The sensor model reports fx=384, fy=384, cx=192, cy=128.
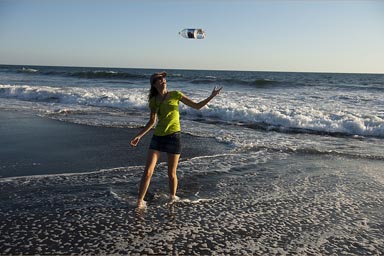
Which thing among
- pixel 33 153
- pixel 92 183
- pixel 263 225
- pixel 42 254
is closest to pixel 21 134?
pixel 33 153

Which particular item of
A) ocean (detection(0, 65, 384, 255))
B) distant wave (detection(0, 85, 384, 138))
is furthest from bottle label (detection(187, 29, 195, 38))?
distant wave (detection(0, 85, 384, 138))

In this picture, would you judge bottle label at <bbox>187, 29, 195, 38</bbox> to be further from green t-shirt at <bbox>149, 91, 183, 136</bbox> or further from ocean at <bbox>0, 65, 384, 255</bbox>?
ocean at <bbox>0, 65, 384, 255</bbox>

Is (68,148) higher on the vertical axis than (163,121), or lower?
lower

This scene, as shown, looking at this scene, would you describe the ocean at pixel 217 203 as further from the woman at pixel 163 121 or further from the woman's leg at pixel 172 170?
the woman at pixel 163 121

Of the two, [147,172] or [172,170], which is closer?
[147,172]

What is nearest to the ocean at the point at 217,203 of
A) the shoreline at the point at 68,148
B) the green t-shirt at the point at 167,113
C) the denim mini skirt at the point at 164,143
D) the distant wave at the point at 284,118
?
the shoreline at the point at 68,148

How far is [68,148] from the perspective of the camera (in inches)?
337

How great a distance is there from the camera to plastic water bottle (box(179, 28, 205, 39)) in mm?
6863

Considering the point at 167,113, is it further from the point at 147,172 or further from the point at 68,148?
the point at 68,148

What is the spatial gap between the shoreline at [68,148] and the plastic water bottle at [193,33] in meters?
2.56

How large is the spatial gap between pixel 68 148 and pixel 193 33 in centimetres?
385

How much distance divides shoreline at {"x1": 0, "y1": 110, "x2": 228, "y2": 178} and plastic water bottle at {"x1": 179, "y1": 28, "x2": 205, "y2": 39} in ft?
8.40

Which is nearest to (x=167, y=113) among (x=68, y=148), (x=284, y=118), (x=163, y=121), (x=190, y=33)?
(x=163, y=121)

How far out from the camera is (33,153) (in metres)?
7.89
